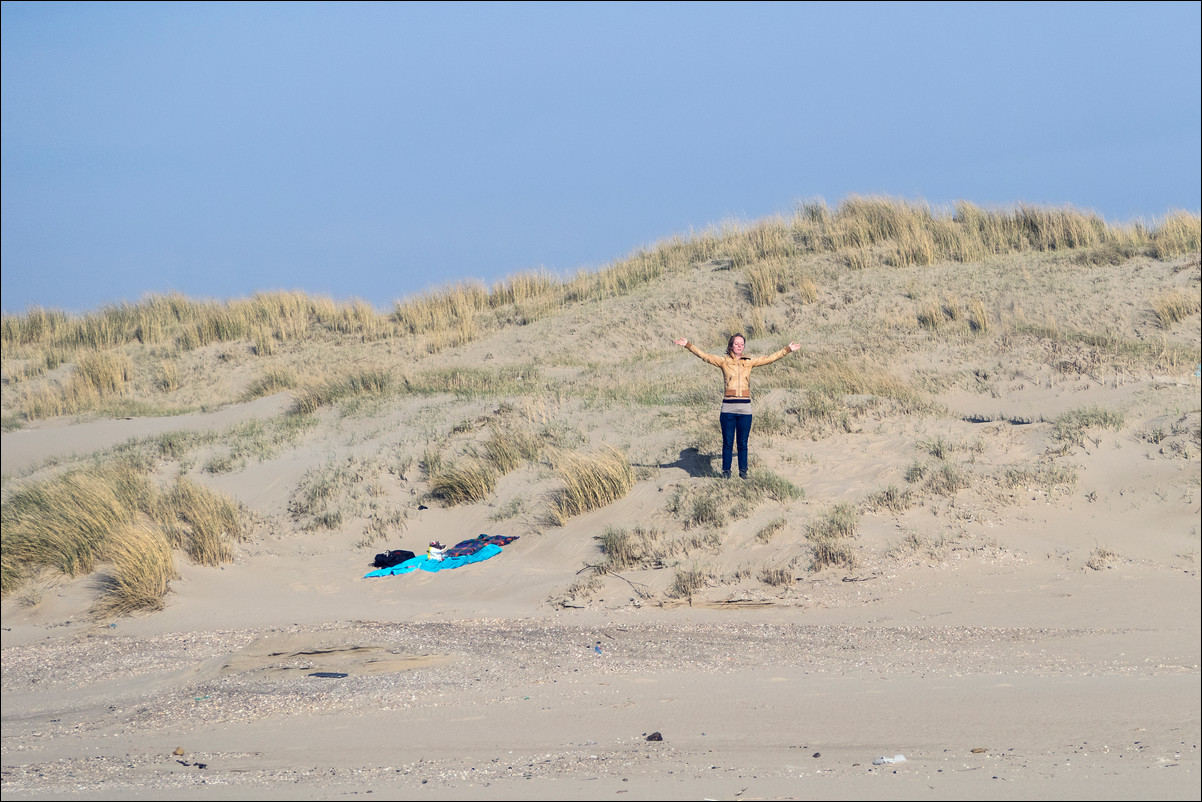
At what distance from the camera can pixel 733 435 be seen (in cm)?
1124

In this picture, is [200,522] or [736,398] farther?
[200,522]

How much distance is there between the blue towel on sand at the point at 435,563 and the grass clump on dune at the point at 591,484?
86cm

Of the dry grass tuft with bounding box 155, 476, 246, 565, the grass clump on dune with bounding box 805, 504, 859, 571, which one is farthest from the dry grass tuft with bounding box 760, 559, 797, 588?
the dry grass tuft with bounding box 155, 476, 246, 565

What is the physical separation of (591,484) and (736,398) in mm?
1854

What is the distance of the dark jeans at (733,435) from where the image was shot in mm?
11211

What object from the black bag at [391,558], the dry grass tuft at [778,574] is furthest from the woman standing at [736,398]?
the black bag at [391,558]

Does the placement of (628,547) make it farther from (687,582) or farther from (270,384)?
(270,384)

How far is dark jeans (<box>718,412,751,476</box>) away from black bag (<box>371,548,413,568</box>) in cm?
351

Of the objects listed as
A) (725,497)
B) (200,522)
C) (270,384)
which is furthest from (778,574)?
(270,384)

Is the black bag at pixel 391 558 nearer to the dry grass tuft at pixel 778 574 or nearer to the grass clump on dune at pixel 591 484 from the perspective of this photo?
the grass clump on dune at pixel 591 484

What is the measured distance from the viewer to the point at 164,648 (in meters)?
9.38

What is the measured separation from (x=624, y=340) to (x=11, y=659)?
1265cm

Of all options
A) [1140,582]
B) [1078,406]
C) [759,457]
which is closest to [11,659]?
[759,457]

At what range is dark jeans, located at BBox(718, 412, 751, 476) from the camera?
1121cm
